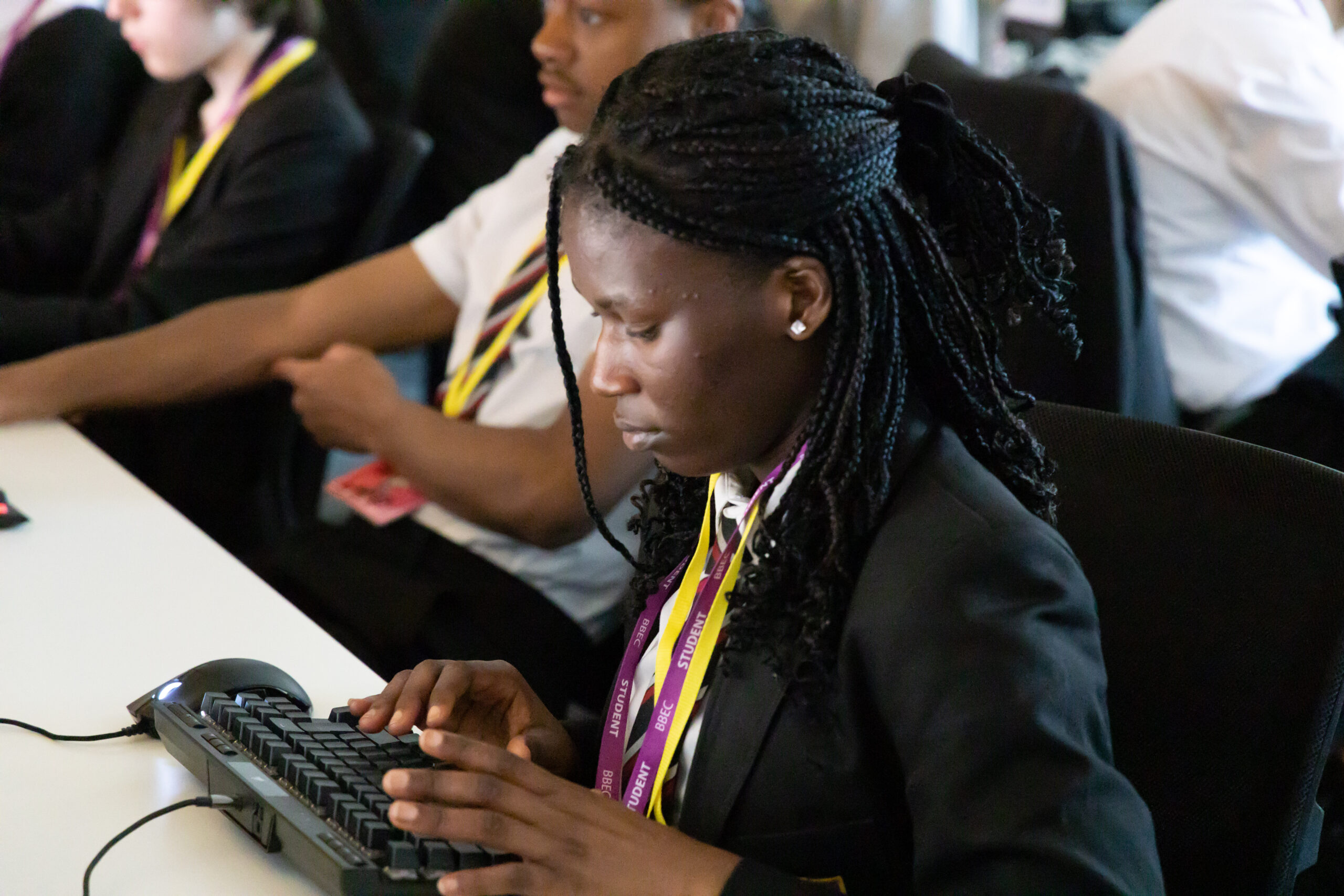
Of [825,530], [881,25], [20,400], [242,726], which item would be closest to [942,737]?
[825,530]

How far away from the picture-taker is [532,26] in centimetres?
244

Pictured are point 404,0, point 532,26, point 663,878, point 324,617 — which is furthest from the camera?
point 404,0

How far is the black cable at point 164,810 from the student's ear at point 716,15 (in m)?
1.08

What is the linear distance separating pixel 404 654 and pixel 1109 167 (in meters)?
1.09

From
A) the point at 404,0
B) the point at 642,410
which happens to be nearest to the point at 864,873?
the point at 642,410

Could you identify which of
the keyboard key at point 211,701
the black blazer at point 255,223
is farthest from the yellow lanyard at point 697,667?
the black blazer at point 255,223

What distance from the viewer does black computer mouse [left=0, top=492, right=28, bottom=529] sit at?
1388mm

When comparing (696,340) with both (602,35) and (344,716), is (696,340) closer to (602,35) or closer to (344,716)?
(344,716)

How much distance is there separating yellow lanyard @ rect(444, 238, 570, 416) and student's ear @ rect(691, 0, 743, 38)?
337mm

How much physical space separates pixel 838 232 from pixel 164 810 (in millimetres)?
597

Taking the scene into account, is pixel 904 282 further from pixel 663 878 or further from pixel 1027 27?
pixel 1027 27

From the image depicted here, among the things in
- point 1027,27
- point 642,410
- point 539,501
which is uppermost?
point 642,410

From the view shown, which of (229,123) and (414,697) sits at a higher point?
(414,697)

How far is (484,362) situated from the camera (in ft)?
5.70
